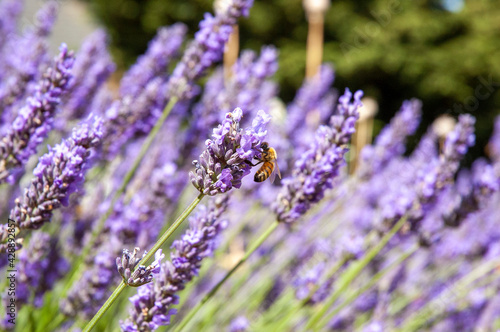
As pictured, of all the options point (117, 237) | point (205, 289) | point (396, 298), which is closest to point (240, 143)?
point (117, 237)

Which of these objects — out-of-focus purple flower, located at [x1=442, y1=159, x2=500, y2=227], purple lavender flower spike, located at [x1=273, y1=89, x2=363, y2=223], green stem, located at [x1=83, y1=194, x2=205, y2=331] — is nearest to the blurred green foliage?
out-of-focus purple flower, located at [x1=442, y1=159, x2=500, y2=227]

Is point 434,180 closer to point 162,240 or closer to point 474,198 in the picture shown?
point 474,198

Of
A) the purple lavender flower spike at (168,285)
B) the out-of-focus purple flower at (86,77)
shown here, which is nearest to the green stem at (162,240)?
the purple lavender flower spike at (168,285)

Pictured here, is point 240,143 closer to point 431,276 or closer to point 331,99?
point 431,276

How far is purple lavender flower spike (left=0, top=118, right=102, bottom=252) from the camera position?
3.56ft

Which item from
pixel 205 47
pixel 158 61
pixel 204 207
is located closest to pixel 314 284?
pixel 204 207

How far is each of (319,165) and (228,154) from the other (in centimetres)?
46

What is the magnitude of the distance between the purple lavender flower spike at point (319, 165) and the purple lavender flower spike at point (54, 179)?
1.82 feet

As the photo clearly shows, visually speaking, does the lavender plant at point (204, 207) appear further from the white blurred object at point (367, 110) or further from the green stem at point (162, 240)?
the white blurred object at point (367, 110)

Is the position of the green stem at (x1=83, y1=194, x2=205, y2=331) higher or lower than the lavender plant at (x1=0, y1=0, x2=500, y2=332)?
lower

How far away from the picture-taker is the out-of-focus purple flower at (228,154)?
2.98ft

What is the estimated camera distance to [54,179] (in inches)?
42.7

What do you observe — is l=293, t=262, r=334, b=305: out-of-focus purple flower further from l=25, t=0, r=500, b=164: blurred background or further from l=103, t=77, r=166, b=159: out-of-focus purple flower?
l=25, t=0, r=500, b=164: blurred background

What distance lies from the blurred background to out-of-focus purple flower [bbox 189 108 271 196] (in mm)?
9549
